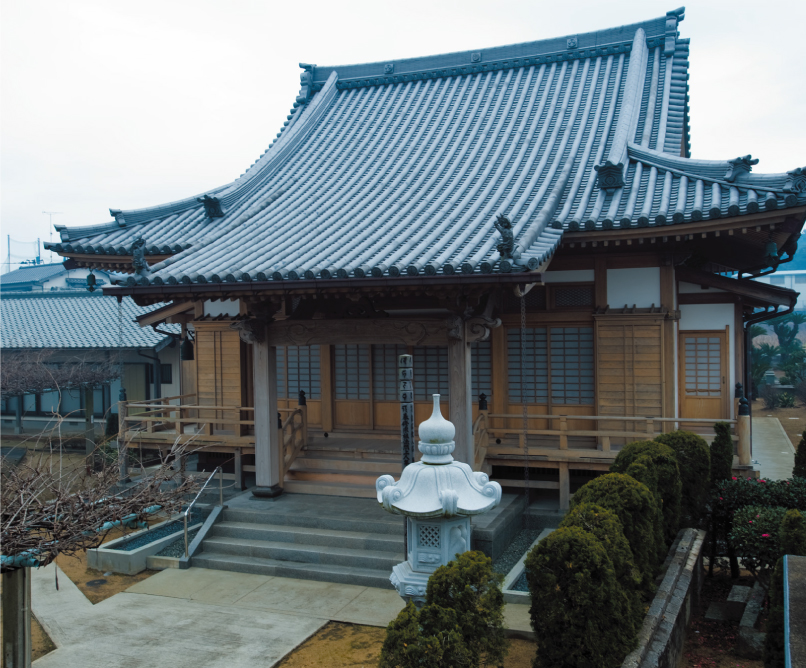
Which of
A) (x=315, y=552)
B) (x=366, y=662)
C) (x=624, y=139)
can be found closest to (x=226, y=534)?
(x=315, y=552)

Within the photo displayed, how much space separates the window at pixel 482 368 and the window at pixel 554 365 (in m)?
0.36

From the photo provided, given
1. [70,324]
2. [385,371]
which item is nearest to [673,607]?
[385,371]

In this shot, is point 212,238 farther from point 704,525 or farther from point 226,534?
point 704,525

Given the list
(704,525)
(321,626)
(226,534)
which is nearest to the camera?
(321,626)

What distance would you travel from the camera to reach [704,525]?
907 centimetres

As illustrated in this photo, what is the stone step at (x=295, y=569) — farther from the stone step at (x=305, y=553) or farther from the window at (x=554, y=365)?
the window at (x=554, y=365)

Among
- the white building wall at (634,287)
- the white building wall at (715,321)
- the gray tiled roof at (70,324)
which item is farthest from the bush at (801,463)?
the gray tiled roof at (70,324)

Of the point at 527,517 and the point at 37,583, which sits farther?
the point at 527,517

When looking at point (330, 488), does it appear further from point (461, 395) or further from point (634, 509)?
point (634, 509)

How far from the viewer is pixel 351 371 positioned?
13.3 m

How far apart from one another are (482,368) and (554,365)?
1.27 meters

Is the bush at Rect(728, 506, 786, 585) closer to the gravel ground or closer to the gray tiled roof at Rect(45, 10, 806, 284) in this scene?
the gravel ground

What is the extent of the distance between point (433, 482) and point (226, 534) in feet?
17.7

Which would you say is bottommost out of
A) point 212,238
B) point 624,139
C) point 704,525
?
point 704,525
